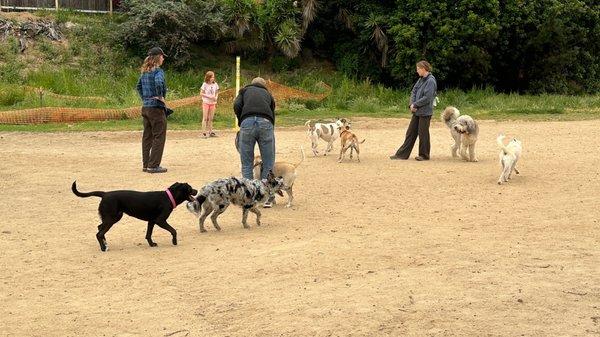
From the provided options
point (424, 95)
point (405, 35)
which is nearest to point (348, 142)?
point (424, 95)

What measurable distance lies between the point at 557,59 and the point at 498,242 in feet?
92.5

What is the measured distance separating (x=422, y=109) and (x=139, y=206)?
329 inches

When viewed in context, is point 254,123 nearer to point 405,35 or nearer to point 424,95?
point 424,95

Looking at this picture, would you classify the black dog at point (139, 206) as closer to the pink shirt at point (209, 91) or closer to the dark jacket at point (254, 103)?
the dark jacket at point (254, 103)

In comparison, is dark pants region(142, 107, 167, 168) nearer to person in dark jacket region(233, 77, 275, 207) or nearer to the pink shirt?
person in dark jacket region(233, 77, 275, 207)

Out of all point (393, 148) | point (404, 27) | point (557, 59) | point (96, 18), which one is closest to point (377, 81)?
point (404, 27)

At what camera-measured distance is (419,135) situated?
17891 millimetres

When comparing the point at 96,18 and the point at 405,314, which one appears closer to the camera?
the point at 405,314

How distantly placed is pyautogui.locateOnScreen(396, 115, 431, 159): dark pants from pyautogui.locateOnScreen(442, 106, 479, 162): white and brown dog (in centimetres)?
48

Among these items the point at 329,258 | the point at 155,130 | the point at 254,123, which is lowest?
the point at 329,258

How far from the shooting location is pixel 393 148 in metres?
20.2

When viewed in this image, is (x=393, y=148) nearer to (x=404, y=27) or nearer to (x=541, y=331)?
(x=541, y=331)

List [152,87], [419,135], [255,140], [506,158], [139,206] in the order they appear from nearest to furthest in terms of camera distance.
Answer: [139,206], [255,140], [506,158], [152,87], [419,135]

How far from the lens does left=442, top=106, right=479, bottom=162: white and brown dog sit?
17.5 m
